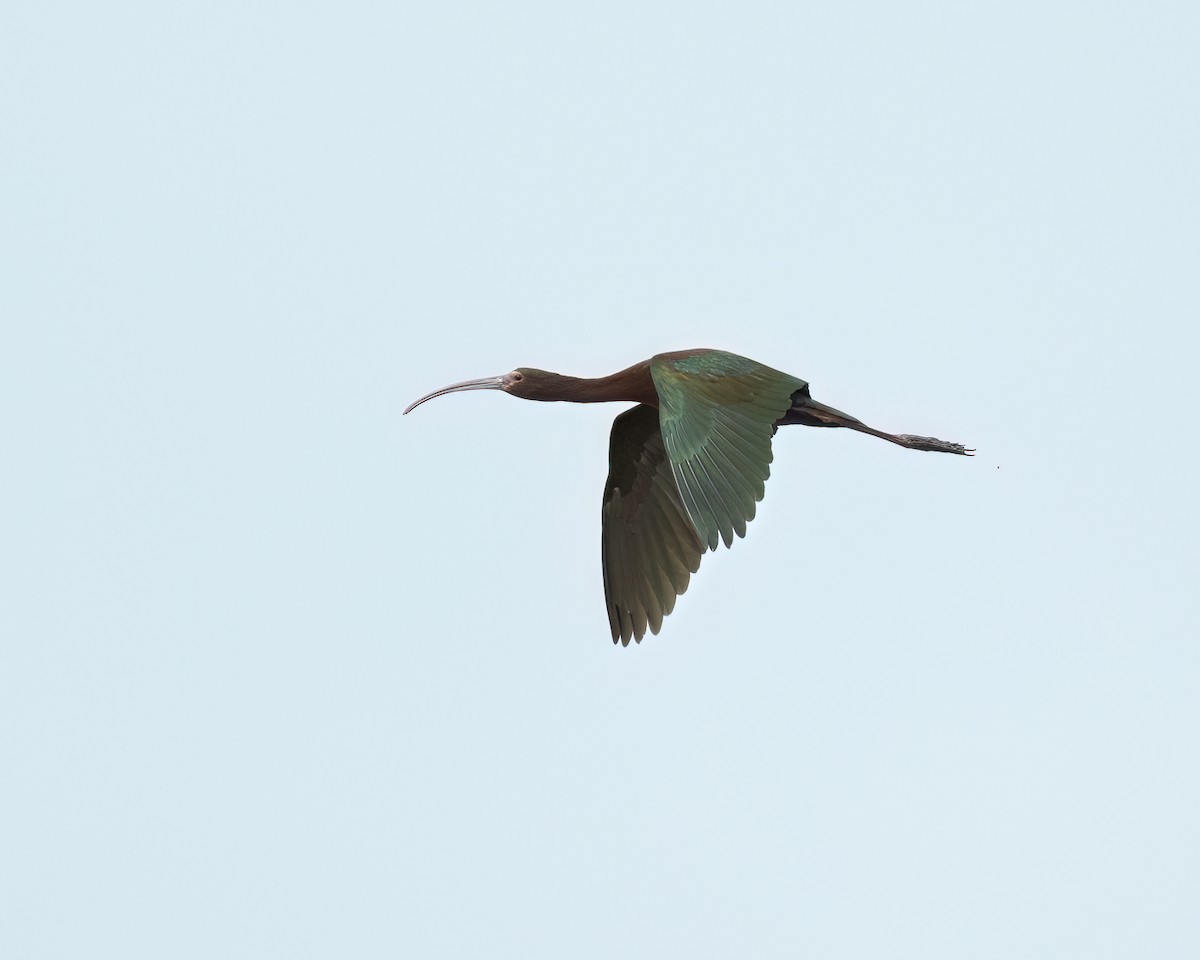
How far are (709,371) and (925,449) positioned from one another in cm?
232

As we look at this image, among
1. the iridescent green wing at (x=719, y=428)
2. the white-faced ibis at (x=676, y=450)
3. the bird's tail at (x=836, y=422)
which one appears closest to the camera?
the iridescent green wing at (x=719, y=428)

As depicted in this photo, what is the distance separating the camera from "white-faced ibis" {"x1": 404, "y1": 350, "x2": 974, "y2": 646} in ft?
35.9

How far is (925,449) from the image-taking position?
13539 millimetres

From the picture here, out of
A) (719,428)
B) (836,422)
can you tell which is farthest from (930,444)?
(719,428)

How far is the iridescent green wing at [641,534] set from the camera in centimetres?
1354

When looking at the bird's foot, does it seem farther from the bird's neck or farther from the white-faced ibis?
the bird's neck

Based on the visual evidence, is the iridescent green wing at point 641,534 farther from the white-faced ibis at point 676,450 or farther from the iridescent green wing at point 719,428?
the iridescent green wing at point 719,428

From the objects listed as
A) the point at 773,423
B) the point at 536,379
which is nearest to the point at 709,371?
the point at 773,423

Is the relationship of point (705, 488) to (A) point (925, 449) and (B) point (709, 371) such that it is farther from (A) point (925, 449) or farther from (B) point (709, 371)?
(A) point (925, 449)

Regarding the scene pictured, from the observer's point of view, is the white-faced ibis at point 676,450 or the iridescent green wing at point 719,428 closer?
the iridescent green wing at point 719,428

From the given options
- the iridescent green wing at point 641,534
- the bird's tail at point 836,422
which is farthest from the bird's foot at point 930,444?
the iridescent green wing at point 641,534

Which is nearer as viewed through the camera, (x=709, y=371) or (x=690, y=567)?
(x=709, y=371)

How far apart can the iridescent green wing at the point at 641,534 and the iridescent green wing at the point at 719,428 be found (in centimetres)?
150

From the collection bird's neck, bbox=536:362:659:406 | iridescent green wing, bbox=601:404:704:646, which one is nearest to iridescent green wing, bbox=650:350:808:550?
bird's neck, bbox=536:362:659:406
